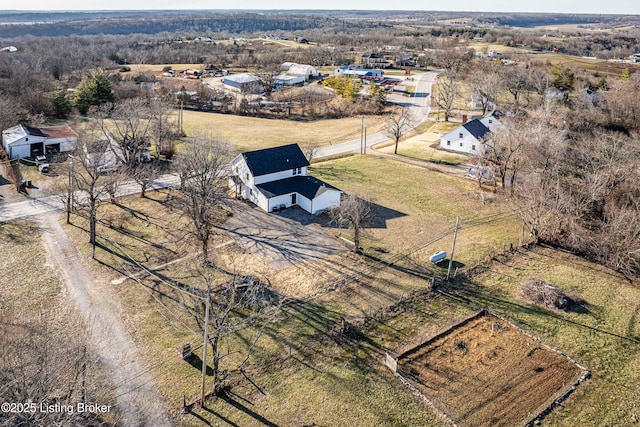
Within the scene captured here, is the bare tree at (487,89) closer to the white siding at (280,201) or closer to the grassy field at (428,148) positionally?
the grassy field at (428,148)

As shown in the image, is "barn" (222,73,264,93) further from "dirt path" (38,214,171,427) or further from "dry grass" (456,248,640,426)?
"dry grass" (456,248,640,426)

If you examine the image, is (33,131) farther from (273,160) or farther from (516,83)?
(516,83)

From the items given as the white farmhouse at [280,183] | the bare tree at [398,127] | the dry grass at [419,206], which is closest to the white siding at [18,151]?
the white farmhouse at [280,183]

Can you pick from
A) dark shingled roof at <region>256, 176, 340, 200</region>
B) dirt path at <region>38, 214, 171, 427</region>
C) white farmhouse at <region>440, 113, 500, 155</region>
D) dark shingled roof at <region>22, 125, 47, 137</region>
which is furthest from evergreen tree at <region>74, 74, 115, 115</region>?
white farmhouse at <region>440, 113, 500, 155</region>

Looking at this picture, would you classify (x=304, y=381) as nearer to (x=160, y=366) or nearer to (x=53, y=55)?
(x=160, y=366)

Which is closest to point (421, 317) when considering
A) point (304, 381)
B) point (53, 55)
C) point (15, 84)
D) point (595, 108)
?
point (304, 381)

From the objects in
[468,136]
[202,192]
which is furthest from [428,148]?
[202,192]
